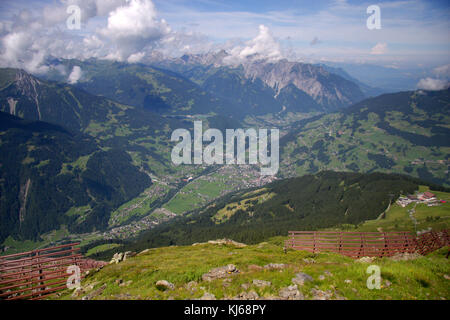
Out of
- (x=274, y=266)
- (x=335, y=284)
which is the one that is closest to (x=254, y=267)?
(x=274, y=266)

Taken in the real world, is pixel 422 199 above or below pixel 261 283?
below

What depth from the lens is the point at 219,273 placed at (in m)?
19.5

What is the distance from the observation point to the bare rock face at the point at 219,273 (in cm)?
1885

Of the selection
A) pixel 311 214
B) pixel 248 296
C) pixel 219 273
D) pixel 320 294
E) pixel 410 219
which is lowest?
pixel 311 214

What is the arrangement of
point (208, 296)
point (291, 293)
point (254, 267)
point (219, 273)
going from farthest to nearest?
point (254, 267) → point (219, 273) → point (208, 296) → point (291, 293)

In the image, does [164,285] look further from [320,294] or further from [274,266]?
[320,294]

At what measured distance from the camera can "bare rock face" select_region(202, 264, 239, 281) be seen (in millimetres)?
18845

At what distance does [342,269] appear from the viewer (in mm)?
17375

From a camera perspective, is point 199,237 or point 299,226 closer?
point 299,226

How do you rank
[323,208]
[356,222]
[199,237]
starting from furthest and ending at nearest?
[323,208] → [199,237] → [356,222]

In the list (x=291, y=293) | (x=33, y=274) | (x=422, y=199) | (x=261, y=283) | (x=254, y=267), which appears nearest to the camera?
(x=291, y=293)
